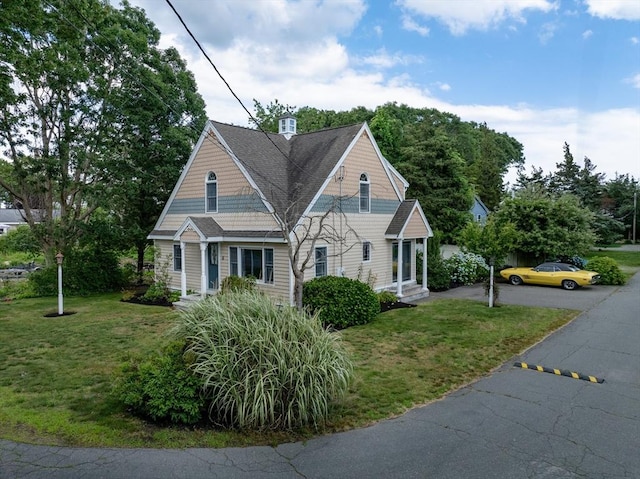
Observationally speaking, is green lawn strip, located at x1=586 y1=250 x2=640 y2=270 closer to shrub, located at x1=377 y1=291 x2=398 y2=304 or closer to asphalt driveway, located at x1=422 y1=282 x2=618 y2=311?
asphalt driveway, located at x1=422 y1=282 x2=618 y2=311

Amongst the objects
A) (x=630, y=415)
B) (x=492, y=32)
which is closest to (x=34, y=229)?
(x=492, y=32)

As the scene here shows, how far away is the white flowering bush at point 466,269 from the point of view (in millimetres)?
22766

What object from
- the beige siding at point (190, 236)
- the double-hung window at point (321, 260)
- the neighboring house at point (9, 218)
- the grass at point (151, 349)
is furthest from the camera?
the neighboring house at point (9, 218)

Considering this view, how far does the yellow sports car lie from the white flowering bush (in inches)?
47.8

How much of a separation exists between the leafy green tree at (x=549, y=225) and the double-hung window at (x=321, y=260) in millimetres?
13239

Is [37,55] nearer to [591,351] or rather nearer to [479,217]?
[591,351]

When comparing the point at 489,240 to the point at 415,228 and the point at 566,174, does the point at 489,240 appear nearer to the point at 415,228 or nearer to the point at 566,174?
the point at 415,228

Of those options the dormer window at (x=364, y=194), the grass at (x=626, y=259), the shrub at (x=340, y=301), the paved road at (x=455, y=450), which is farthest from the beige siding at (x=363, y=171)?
the grass at (x=626, y=259)

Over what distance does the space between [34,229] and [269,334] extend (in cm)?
1823

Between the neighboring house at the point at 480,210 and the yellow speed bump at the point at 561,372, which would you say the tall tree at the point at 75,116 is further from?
the neighboring house at the point at 480,210

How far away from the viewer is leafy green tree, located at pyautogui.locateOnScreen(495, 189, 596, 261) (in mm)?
23781

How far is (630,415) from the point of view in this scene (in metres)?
6.89

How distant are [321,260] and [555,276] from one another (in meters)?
13.0

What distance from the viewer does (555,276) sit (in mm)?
21578
